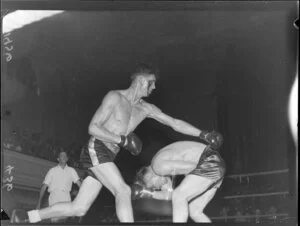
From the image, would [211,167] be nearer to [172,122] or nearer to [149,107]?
[172,122]

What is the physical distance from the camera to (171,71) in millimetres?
3197

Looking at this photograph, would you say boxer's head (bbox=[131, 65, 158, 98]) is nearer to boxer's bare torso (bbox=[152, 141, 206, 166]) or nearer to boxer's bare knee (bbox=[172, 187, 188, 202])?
boxer's bare torso (bbox=[152, 141, 206, 166])

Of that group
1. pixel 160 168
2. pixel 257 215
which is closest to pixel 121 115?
pixel 160 168

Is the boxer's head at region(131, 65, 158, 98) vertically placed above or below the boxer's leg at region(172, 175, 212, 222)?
above

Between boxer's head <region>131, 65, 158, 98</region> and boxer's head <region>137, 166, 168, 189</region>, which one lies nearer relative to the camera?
boxer's head <region>137, 166, 168, 189</region>

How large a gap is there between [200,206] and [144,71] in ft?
2.98

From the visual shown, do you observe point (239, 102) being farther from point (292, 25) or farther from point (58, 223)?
point (58, 223)

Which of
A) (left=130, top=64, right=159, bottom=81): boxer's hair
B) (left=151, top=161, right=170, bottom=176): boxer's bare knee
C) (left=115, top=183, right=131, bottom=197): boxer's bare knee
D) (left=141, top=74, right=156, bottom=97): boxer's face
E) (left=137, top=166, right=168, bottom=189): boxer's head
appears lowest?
(left=115, top=183, right=131, bottom=197): boxer's bare knee

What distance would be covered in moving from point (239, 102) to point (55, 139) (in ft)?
3.83

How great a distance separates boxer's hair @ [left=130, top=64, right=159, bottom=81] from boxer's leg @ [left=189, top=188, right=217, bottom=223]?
0.79 m

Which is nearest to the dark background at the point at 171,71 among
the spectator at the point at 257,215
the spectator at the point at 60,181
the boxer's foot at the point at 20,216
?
the spectator at the point at 60,181

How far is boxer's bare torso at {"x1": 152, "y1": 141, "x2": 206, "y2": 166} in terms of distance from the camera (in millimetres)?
3113

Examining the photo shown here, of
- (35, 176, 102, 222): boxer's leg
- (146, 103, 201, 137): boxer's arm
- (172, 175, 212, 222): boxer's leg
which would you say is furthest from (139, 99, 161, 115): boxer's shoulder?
(35, 176, 102, 222): boxer's leg

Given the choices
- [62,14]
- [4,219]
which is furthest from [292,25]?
[4,219]
